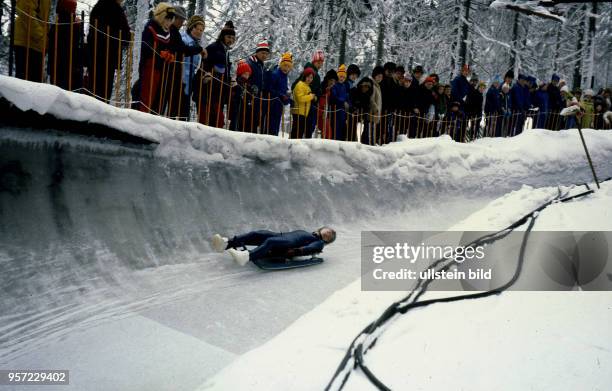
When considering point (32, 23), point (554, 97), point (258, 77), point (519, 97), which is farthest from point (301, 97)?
point (554, 97)

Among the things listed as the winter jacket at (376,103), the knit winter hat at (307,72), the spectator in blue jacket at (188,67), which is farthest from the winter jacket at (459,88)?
the spectator in blue jacket at (188,67)

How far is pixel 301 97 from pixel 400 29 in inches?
605

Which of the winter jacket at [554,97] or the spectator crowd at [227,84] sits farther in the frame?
the winter jacket at [554,97]

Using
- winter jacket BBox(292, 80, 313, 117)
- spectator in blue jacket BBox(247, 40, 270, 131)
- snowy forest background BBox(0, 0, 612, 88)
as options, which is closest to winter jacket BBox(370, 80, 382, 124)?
winter jacket BBox(292, 80, 313, 117)

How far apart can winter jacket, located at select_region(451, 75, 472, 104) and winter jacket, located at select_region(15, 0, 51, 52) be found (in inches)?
351

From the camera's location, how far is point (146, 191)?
4867 mm

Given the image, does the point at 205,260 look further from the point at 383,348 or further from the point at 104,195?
the point at 383,348

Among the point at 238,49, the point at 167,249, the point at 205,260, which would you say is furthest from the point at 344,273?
the point at 238,49

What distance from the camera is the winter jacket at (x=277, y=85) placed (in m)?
7.52

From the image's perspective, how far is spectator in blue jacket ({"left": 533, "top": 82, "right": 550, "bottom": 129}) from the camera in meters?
13.5

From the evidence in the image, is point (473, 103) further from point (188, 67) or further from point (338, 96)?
point (188, 67)

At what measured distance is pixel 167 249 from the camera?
15.7 feet

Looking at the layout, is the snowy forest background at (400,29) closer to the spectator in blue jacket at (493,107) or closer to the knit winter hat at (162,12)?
the spectator in blue jacket at (493,107)

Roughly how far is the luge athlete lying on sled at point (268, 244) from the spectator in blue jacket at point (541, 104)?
1041 cm
